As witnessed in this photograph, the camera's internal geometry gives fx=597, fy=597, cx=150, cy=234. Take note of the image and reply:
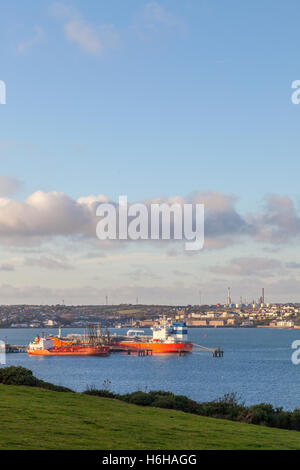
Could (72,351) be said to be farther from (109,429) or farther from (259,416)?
(109,429)

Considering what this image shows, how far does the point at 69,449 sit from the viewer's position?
12484 mm

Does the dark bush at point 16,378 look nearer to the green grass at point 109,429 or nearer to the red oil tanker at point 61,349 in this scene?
the green grass at point 109,429

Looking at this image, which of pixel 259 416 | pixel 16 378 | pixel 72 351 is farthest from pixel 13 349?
pixel 259 416

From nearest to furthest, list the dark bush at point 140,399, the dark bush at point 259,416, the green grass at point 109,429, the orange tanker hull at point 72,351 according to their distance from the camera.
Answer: the green grass at point 109,429
the dark bush at point 259,416
the dark bush at point 140,399
the orange tanker hull at point 72,351

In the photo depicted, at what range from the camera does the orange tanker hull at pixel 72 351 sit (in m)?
125

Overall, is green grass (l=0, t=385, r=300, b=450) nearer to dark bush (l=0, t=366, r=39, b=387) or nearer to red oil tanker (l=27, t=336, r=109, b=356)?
→ dark bush (l=0, t=366, r=39, b=387)

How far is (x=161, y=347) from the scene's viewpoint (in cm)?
13475

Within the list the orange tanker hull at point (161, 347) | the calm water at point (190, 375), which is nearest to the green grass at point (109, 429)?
A: the calm water at point (190, 375)

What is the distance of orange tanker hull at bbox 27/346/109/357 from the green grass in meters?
106

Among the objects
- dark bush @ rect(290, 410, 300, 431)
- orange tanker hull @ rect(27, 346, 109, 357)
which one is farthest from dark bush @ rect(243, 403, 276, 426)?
orange tanker hull @ rect(27, 346, 109, 357)

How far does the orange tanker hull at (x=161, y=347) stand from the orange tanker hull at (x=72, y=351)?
40.8 ft

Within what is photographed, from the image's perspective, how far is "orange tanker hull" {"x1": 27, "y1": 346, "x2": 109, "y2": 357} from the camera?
125 metres

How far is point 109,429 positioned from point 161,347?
121 metres
